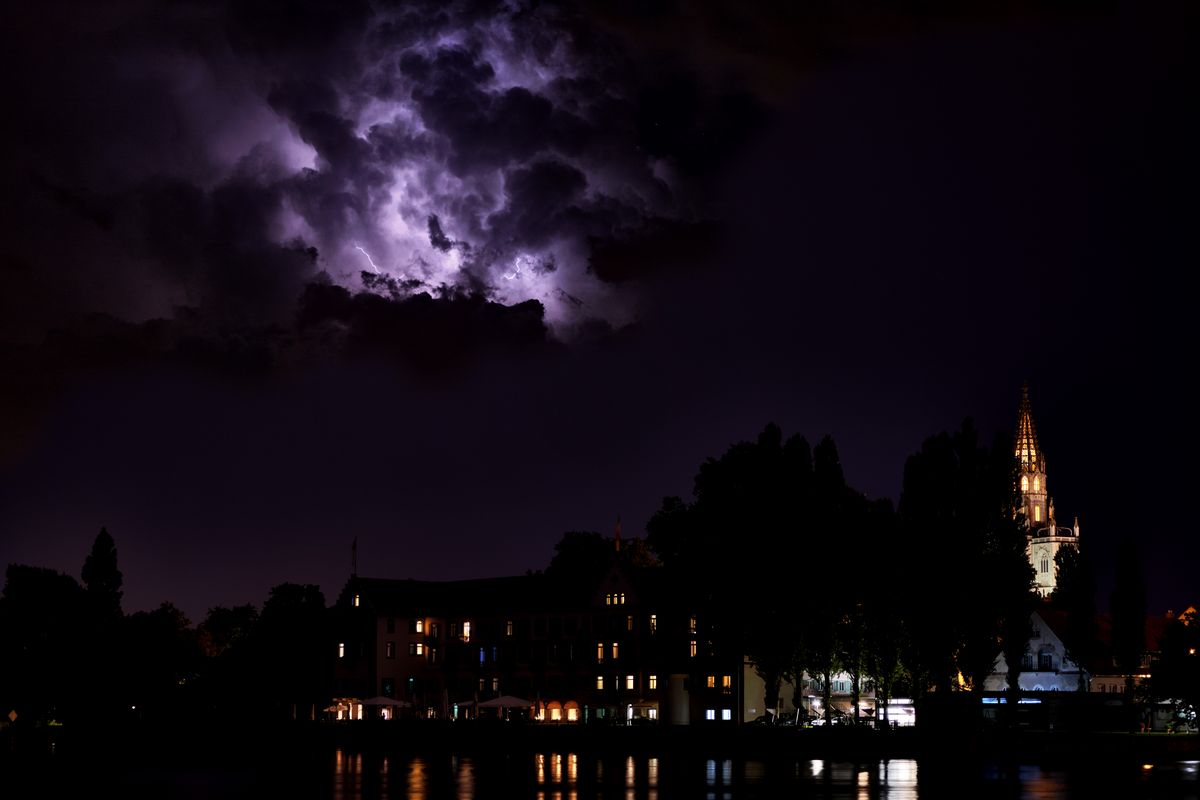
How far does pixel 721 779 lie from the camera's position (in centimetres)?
7119

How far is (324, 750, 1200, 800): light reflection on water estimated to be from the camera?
62406 mm

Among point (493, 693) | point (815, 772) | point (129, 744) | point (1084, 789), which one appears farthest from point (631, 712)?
point (1084, 789)

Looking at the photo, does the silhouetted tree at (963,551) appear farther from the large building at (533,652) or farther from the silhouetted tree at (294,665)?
the silhouetted tree at (294,665)

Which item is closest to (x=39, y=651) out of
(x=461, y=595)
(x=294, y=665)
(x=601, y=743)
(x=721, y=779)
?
(x=294, y=665)

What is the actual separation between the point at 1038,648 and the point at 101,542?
9933cm

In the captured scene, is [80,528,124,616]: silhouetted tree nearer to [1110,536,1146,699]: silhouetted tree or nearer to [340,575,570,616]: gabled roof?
[340,575,570,616]: gabled roof

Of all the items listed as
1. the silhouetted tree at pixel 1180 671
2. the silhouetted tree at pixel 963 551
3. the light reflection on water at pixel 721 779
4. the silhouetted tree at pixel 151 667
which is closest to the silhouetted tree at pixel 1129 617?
the silhouetted tree at pixel 1180 671

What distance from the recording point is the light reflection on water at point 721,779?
6241cm

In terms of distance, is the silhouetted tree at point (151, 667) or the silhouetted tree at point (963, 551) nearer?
the silhouetted tree at point (963, 551)

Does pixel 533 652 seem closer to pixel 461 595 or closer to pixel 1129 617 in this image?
pixel 461 595

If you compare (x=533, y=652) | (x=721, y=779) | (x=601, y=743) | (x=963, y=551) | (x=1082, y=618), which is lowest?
(x=601, y=743)

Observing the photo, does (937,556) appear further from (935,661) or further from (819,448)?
(819,448)

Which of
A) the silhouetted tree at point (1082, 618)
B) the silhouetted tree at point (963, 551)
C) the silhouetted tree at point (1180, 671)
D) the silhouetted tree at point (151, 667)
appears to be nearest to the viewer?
the silhouetted tree at point (963, 551)

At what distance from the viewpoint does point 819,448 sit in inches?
4540
